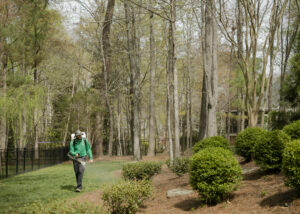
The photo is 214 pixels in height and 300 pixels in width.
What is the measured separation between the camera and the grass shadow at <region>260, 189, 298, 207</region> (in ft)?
19.4

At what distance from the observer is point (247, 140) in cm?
1009

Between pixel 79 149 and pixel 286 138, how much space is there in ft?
19.2

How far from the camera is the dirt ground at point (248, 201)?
5891mm

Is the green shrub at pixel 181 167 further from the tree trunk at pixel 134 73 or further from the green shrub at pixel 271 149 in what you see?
the tree trunk at pixel 134 73

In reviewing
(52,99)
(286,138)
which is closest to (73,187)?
(286,138)

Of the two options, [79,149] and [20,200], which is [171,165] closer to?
[79,149]

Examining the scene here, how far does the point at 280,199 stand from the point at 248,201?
0.66 m

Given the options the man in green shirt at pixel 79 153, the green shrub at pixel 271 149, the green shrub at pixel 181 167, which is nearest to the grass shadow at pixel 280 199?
the green shrub at pixel 271 149

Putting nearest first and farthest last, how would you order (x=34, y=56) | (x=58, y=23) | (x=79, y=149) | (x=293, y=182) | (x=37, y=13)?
1. (x=293, y=182)
2. (x=79, y=149)
3. (x=37, y=13)
4. (x=34, y=56)
5. (x=58, y=23)

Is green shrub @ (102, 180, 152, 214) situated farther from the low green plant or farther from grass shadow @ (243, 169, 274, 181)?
grass shadow @ (243, 169, 274, 181)

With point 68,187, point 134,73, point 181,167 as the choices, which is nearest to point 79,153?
point 68,187

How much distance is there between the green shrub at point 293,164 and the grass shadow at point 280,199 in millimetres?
412

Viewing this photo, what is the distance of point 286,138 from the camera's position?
7.44 meters

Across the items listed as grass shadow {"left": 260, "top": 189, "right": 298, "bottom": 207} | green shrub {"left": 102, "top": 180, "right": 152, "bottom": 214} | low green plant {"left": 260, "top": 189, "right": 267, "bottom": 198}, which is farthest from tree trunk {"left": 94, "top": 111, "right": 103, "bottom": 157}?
grass shadow {"left": 260, "top": 189, "right": 298, "bottom": 207}
